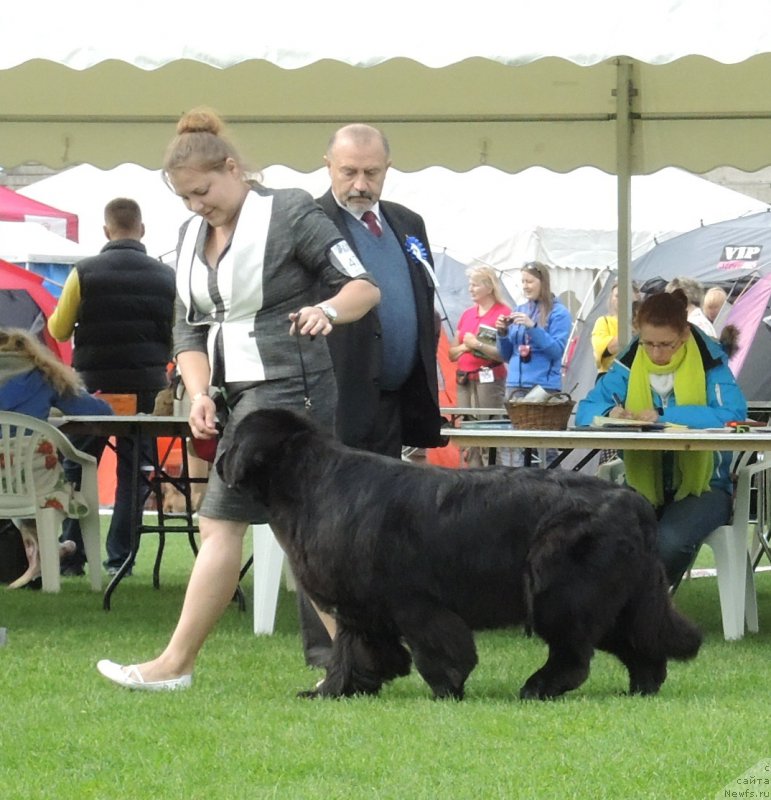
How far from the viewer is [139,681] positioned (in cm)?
451

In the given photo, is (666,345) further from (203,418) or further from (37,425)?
(37,425)

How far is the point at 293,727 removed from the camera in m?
3.95

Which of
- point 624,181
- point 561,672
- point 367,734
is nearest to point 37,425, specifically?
point 624,181

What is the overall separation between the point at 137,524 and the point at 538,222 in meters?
9.92

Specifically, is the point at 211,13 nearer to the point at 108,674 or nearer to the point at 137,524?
the point at 108,674

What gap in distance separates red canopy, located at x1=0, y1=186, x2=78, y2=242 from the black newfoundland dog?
9.74 metres

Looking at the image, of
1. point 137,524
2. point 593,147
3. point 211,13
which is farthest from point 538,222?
point 211,13

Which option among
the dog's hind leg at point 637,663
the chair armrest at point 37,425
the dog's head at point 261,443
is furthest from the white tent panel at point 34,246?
the dog's hind leg at point 637,663

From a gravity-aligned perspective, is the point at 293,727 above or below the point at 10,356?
below

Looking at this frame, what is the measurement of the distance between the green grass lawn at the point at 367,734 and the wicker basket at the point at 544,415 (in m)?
0.87

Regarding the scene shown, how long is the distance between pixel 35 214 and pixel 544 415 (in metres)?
9.16

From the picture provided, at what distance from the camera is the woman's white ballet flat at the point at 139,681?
4.50 m

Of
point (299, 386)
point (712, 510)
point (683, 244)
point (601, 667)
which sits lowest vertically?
point (601, 667)

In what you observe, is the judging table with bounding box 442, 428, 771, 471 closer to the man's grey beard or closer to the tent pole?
the man's grey beard
